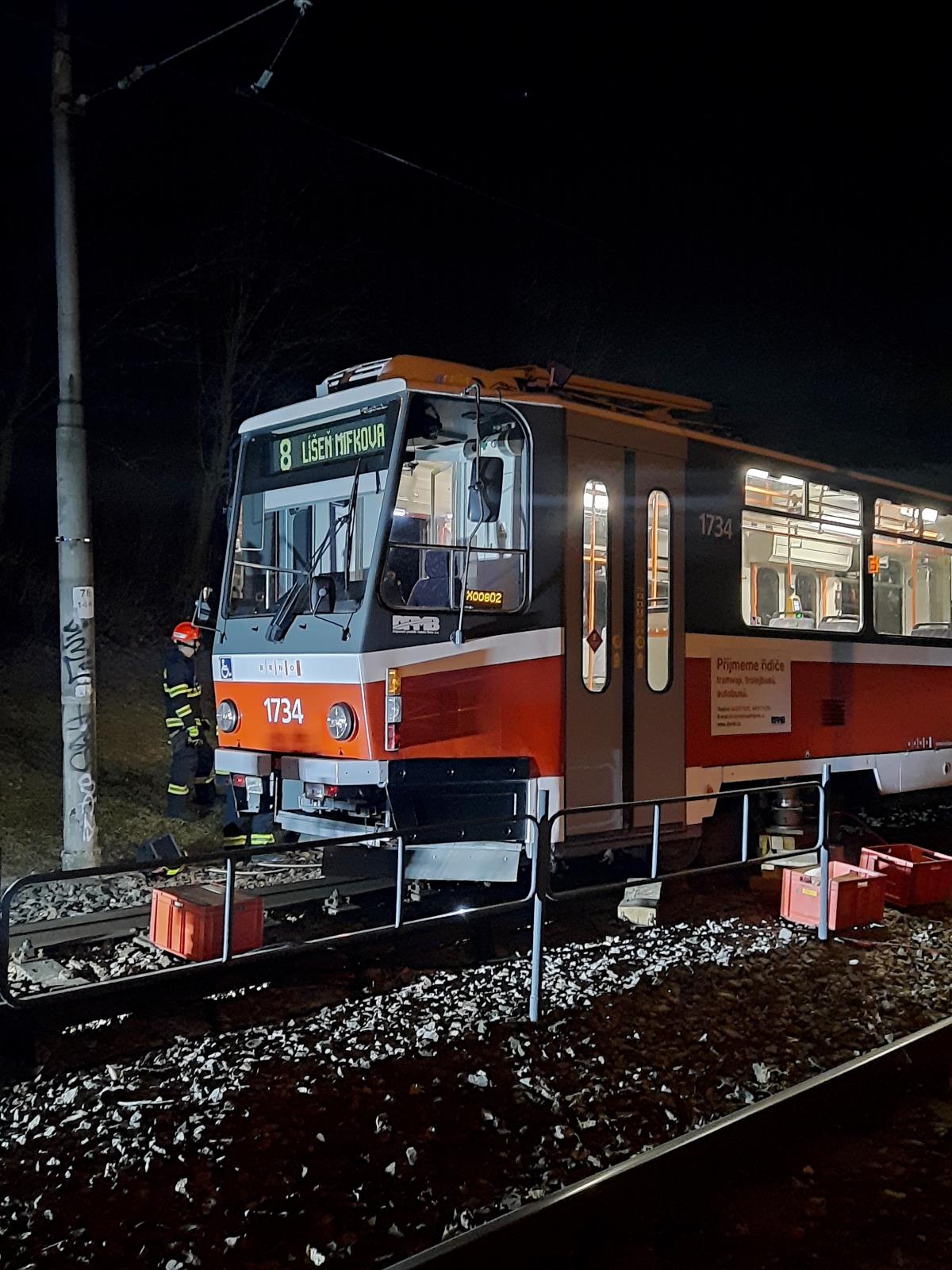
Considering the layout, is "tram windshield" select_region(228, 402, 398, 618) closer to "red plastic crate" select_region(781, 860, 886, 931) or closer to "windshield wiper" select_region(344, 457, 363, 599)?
"windshield wiper" select_region(344, 457, 363, 599)

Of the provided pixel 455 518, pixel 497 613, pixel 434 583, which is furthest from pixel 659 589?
pixel 434 583

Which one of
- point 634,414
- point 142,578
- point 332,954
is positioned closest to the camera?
point 332,954

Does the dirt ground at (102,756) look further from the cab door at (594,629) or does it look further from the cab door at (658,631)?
the cab door at (658,631)

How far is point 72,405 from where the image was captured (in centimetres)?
972

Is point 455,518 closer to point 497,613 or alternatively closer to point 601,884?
point 497,613

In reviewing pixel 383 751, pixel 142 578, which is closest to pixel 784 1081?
pixel 383 751

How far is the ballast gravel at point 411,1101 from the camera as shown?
4141 mm

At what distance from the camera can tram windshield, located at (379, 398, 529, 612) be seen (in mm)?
7777

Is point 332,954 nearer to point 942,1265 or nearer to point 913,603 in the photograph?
point 942,1265

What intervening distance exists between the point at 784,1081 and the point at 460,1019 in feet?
5.69

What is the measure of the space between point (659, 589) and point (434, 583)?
7.12 ft

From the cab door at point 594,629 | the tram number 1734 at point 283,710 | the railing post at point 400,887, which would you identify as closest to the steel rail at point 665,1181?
the railing post at point 400,887

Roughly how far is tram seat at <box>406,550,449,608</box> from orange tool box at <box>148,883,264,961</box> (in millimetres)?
2255

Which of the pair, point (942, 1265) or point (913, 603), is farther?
point (913, 603)
